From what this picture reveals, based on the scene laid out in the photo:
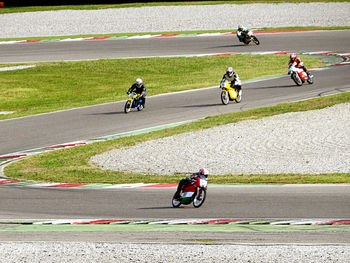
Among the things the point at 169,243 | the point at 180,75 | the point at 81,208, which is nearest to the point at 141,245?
the point at 169,243

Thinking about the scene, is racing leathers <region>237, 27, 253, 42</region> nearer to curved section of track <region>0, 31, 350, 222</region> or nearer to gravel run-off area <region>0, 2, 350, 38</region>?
curved section of track <region>0, 31, 350, 222</region>

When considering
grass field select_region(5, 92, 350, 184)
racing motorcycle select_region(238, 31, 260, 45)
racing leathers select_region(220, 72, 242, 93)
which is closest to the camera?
grass field select_region(5, 92, 350, 184)

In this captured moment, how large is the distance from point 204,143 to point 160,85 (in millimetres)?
13699

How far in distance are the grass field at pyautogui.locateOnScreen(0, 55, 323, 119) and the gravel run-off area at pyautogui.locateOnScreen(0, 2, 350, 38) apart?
27.2 ft

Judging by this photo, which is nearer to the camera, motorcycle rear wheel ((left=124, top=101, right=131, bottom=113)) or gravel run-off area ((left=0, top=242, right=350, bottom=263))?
gravel run-off area ((left=0, top=242, right=350, bottom=263))

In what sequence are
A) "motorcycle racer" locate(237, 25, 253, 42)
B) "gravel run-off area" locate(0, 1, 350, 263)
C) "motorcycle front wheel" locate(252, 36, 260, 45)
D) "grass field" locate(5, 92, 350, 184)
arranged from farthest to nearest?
1. "motorcycle front wheel" locate(252, 36, 260, 45)
2. "motorcycle racer" locate(237, 25, 253, 42)
3. "grass field" locate(5, 92, 350, 184)
4. "gravel run-off area" locate(0, 1, 350, 263)

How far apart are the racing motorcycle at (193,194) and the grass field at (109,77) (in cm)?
1723

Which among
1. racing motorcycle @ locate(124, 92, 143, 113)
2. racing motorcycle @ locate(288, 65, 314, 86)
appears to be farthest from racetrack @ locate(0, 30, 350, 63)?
racing motorcycle @ locate(124, 92, 143, 113)

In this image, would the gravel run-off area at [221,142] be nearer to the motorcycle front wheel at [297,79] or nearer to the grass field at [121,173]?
the grass field at [121,173]

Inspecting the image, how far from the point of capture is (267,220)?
11602 millimetres

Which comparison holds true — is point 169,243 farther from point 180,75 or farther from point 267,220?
point 180,75

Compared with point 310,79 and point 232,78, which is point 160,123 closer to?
point 232,78

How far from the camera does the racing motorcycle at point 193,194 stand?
485 inches

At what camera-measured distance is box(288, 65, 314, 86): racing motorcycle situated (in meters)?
29.9
